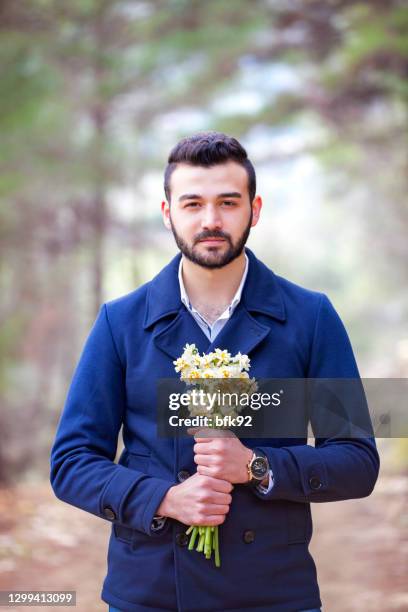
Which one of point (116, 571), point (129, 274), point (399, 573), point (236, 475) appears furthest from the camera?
point (129, 274)

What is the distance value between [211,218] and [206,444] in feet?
1.75

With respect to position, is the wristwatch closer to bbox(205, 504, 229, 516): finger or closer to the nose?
bbox(205, 504, 229, 516): finger

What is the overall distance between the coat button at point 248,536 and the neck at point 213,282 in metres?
0.56

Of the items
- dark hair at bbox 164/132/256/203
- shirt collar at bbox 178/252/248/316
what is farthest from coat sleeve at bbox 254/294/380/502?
dark hair at bbox 164/132/256/203

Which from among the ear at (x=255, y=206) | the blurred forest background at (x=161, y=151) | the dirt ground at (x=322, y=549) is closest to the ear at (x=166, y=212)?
the ear at (x=255, y=206)

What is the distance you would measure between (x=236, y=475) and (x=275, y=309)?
0.44 meters

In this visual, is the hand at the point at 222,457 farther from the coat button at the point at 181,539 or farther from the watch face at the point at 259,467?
the coat button at the point at 181,539

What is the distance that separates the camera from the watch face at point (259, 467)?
1.74 meters

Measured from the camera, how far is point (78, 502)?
71.5 inches

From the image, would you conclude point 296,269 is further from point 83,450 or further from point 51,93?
point 83,450

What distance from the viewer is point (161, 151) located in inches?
394

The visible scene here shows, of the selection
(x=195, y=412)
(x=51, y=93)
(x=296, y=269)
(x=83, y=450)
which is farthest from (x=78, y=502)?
(x=296, y=269)

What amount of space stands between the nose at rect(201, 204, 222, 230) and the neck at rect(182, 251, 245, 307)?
126mm

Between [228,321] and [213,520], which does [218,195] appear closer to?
[228,321]
